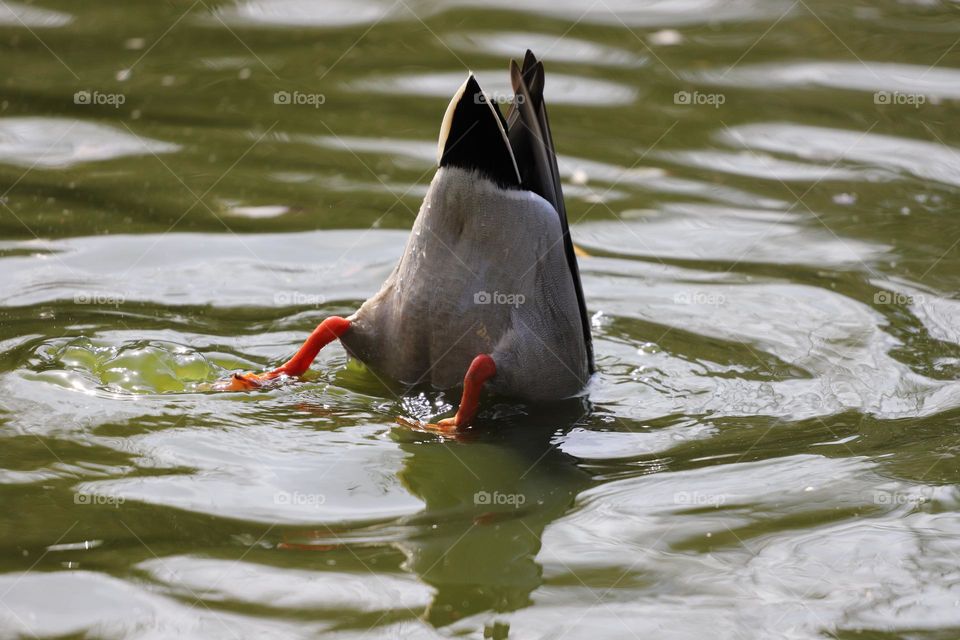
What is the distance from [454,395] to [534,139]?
42.1 inches

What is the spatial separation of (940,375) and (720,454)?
1286mm

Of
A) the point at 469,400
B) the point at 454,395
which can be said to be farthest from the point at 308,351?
the point at 469,400

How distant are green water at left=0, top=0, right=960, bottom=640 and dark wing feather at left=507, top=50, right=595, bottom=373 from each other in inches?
33.5

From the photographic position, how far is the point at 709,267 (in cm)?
611

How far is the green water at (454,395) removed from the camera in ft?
11.5

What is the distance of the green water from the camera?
350 centimetres

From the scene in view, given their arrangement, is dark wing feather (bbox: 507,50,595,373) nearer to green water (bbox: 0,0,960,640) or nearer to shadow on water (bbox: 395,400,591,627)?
shadow on water (bbox: 395,400,591,627)

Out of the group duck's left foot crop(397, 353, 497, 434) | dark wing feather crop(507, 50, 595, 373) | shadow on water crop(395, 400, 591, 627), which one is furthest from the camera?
dark wing feather crop(507, 50, 595, 373)

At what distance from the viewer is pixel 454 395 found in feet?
15.8

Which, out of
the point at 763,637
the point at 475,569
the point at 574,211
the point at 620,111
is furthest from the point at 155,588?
the point at 620,111

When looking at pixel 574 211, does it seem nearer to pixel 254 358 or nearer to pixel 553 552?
pixel 254 358

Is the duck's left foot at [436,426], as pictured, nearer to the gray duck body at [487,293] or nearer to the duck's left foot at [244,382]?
the gray duck body at [487,293]

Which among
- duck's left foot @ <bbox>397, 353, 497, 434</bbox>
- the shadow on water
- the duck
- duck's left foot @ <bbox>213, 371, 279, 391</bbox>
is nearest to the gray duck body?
the duck

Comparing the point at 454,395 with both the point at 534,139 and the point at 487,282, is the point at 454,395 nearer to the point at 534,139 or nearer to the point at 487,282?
the point at 487,282
